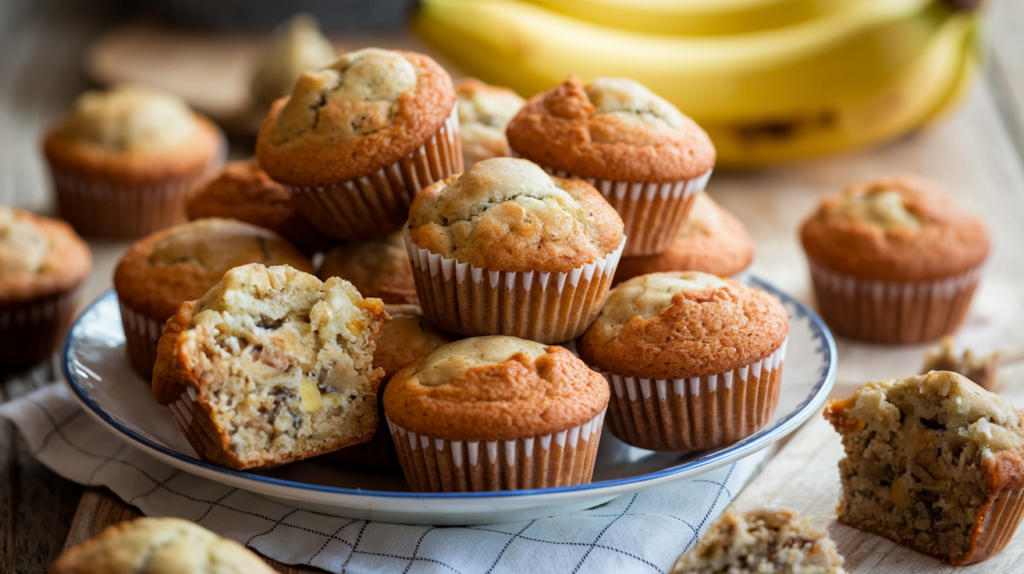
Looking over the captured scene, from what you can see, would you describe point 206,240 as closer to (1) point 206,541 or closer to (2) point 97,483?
(2) point 97,483

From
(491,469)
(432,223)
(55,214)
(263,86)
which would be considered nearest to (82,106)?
(55,214)

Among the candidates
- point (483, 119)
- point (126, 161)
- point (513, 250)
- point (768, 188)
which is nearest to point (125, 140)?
point (126, 161)

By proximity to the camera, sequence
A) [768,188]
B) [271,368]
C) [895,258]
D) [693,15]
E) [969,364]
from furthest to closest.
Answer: [693,15] < [768,188] < [895,258] < [969,364] < [271,368]

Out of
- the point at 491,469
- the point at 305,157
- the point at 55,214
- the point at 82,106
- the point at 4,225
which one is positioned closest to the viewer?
the point at 491,469

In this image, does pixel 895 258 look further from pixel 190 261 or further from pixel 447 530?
pixel 190 261

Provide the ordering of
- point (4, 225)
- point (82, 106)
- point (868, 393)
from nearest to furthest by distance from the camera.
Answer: point (868, 393) → point (4, 225) → point (82, 106)

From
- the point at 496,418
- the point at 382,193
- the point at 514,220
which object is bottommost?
the point at 496,418

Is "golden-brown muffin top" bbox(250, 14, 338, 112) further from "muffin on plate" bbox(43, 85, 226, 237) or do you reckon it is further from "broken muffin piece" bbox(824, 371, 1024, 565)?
"broken muffin piece" bbox(824, 371, 1024, 565)

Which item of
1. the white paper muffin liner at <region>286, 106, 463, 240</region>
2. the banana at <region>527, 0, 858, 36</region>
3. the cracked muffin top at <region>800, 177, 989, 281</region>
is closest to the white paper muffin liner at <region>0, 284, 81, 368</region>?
the white paper muffin liner at <region>286, 106, 463, 240</region>
